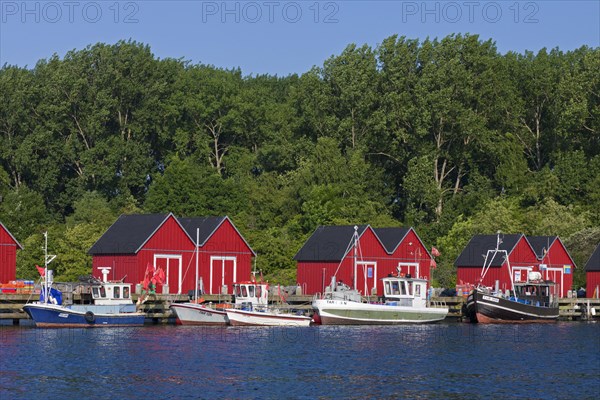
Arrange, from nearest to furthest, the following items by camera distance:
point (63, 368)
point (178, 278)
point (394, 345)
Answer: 1. point (63, 368)
2. point (394, 345)
3. point (178, 278)

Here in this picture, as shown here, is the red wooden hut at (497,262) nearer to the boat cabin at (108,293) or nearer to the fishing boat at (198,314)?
the fishing boat at (198,314)

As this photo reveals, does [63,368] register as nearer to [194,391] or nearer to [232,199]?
[194,391]

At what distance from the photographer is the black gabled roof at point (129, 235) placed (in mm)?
86188

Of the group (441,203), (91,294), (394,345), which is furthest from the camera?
(441,203)

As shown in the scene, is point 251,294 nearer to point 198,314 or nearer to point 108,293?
point 198,314

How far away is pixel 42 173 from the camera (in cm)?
13488

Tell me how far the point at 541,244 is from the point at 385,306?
2458 centimetres

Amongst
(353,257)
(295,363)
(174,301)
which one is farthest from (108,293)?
(353,257)

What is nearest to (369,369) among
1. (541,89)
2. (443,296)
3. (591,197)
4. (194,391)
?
(194,391)

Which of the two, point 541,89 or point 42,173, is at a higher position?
point 541,89

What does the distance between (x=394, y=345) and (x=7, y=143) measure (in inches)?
3003

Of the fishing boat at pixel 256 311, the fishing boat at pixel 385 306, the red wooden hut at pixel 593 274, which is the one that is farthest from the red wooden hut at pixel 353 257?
the red wooden hut at pixel 593 274

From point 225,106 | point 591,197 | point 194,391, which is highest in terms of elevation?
point 225,106

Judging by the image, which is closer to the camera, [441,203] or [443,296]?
[443,296]
